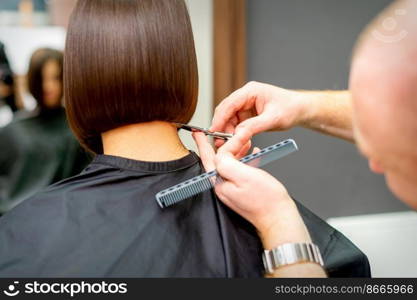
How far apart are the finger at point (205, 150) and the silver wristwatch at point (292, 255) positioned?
0.24m

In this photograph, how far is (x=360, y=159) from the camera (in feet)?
8.18

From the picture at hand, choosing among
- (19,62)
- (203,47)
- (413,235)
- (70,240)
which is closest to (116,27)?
(70,240)

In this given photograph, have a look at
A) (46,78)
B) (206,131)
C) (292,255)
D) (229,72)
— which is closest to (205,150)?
(206,131)

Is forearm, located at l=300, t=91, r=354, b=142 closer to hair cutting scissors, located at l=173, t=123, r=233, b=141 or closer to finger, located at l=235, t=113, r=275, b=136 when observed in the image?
finger, located at l=235, t=113, r=275, b=136

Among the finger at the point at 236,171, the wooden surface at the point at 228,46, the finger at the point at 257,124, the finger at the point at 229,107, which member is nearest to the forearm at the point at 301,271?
the finger at the point at 236,171

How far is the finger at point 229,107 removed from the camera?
1115mm

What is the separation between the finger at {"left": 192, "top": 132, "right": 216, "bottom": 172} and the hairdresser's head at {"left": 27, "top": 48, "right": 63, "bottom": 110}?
1.41 meters

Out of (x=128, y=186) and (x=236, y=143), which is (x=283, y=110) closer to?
(x=236, y=143)

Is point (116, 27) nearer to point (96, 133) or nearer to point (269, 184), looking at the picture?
point (96, 133)

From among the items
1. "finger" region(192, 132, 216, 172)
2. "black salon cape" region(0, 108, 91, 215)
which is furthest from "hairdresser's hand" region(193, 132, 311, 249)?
"black salon cape" region(0, 108, 91, 215)

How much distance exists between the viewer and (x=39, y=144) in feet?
7.18

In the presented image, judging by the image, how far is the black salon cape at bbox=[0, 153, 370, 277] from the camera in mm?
800

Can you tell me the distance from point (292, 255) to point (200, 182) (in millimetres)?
223

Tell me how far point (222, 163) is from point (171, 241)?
0.61ft
